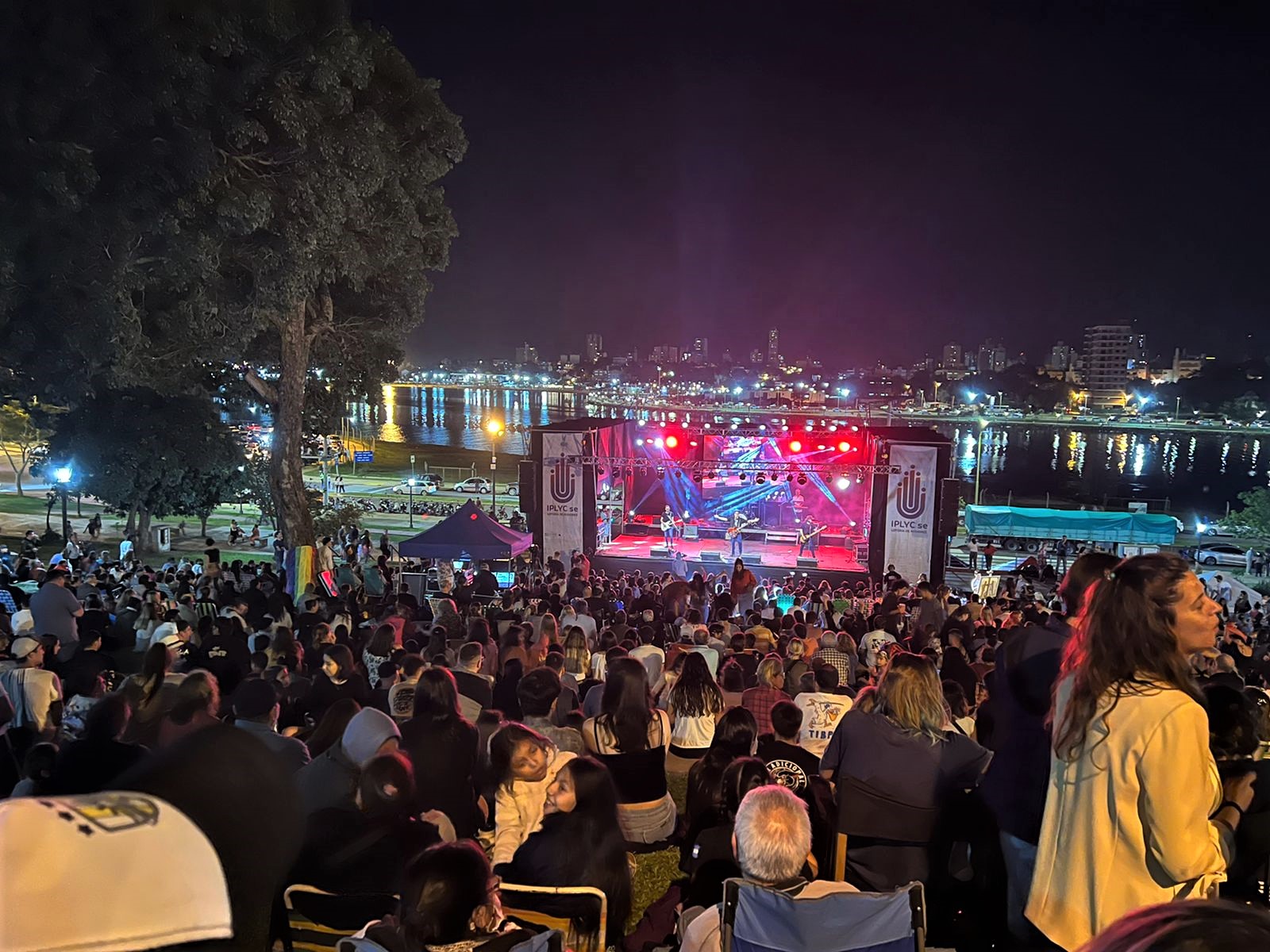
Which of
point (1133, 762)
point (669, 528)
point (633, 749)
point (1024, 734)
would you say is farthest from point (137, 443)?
point (1133, 762)

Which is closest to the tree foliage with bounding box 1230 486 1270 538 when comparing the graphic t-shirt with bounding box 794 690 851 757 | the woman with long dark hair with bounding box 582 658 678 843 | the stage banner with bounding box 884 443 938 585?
the stage banner with bounding box 884 443 938 585

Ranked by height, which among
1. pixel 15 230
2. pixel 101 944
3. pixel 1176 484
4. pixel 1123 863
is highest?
pixel 15 230

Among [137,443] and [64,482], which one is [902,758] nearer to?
[137,443]

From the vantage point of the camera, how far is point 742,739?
4.41m

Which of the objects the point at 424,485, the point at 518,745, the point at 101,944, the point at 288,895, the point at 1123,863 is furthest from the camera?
the point at 424,485

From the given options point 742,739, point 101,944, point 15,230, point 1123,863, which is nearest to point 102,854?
point 101,944

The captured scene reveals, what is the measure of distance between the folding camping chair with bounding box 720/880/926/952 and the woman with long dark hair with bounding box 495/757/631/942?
91 cm

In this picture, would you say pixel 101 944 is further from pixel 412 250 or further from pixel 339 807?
pixel 412 250

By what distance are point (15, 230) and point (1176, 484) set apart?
81427mm

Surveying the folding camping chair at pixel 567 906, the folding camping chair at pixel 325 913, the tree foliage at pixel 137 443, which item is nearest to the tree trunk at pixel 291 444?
the tree foliage at pixel 137 443

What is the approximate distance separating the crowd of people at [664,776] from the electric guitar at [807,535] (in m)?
14.8

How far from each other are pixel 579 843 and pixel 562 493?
54.1 feet

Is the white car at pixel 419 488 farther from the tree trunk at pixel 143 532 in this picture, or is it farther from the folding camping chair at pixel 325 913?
the folding camping chair at pixel 325 913

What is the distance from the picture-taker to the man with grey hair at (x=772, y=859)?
276 cm
